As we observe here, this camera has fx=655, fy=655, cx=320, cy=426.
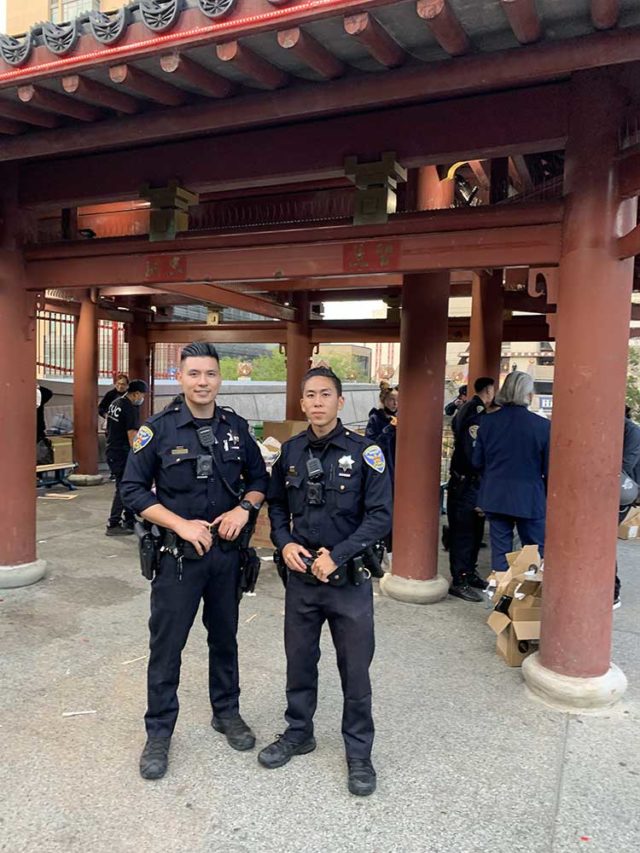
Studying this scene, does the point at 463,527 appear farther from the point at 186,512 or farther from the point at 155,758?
the point at 155,758

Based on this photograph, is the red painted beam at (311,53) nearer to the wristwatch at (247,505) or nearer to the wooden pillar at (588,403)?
the wooden pillar at (588,403)

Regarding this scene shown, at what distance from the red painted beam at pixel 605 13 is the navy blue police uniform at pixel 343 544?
1.84 m

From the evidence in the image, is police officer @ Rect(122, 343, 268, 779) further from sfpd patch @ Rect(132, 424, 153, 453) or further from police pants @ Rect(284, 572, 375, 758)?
police pants @ Rect(284, 572, 375, 758)

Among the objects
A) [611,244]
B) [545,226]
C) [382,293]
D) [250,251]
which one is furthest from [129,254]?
[382,293]

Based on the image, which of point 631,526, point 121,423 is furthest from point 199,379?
point 631,526

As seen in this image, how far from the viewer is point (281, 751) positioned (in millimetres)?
2803

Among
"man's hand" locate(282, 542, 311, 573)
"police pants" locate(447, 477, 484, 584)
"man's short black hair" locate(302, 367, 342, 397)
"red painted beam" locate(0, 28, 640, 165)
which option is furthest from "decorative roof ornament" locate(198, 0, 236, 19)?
"police pants" locate(447, 477, 484, 584)

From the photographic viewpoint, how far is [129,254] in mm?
4609

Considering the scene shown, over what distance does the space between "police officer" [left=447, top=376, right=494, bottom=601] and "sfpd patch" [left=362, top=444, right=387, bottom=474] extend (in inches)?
108

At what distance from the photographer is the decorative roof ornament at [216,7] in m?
2.63

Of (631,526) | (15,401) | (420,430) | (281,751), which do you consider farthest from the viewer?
(631,526)

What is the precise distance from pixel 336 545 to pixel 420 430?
8.06 feet

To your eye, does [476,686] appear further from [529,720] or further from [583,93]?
[583,93]

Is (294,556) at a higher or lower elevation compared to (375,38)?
lower
